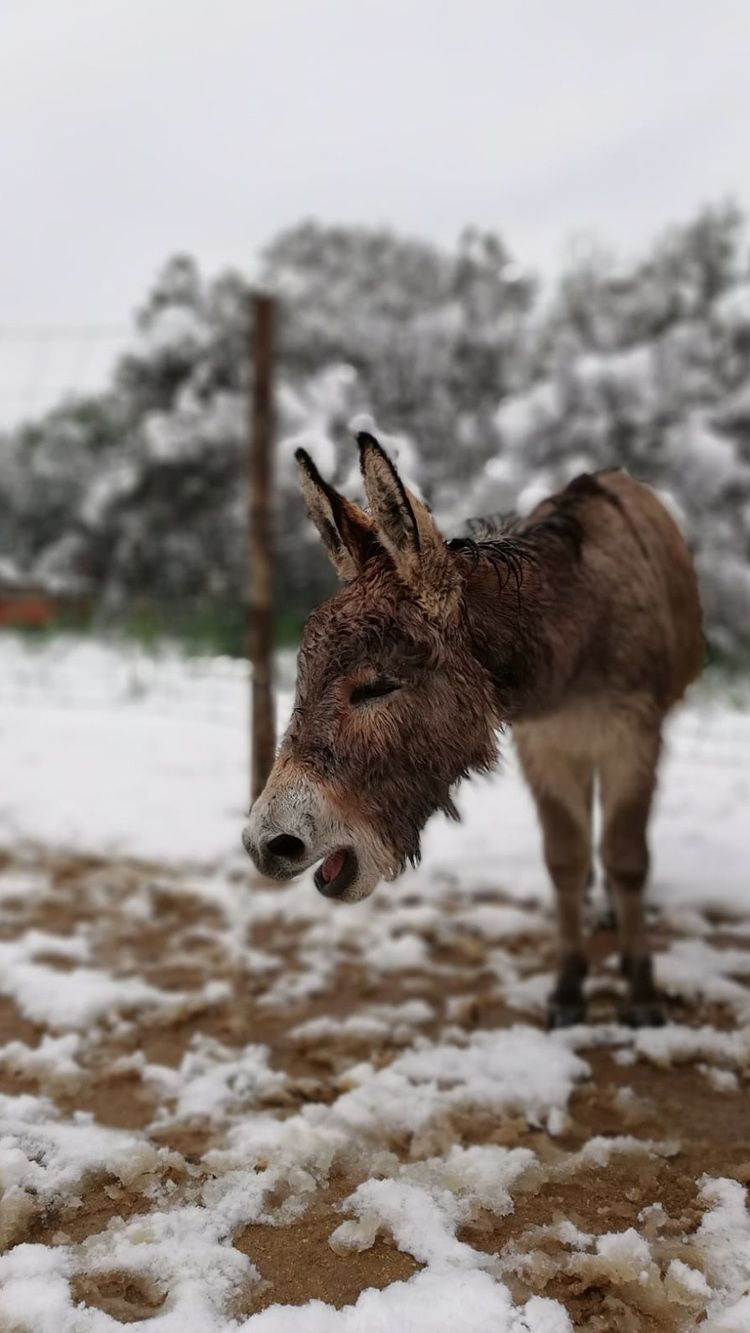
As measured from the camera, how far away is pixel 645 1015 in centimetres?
369

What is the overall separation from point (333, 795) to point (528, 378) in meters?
14.5

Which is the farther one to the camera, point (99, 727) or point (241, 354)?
point (241, 354)

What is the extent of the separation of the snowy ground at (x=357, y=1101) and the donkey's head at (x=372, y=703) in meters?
0.62

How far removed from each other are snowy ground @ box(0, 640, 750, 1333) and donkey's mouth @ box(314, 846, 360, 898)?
2.53 feet

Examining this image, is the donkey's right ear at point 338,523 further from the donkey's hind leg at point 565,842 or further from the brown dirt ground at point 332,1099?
the brown dirt ground at point 332,1099

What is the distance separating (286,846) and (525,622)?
3.45ft

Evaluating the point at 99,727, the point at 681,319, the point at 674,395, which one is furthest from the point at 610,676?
the point at 681,319

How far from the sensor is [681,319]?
1537 cm

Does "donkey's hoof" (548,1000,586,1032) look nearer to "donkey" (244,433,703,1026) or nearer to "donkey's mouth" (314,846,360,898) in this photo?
"donkey" (244,433,703,1026)

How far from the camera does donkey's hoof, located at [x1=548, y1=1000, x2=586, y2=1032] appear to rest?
371 cm

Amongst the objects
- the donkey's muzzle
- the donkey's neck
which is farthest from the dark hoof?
the donkey's muzzle

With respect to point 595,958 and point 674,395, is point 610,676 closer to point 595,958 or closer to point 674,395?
point 595,958

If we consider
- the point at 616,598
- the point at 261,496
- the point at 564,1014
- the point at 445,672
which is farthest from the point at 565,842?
the point at 261,496

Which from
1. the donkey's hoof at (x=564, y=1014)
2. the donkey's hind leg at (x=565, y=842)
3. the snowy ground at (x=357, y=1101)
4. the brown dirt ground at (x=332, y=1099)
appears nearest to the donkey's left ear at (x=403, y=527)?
the snowy ground at (x=357, y=1101)
